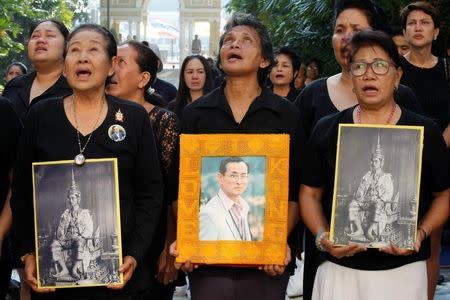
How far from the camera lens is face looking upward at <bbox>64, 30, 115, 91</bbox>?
420 centimetres

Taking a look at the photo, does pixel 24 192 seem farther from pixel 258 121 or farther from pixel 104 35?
pixel 258 121

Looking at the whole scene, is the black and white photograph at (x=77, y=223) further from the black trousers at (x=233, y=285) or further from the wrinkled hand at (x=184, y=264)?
the black trousers at (x=233, y=285)

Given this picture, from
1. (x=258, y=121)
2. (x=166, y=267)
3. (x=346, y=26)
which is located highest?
(x=346, y=26)

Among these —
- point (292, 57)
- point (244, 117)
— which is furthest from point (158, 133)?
point (292, 57)

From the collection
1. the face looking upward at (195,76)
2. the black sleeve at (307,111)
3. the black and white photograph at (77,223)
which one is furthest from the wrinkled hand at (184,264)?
the face looking upward at (195,76)

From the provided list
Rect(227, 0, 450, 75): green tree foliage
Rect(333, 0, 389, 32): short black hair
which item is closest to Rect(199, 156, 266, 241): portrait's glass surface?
Rect(333, 0, 389, 32): short black hair

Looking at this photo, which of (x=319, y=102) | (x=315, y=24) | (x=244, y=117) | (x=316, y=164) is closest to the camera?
(x=316, y=164)

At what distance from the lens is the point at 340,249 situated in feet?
13.2

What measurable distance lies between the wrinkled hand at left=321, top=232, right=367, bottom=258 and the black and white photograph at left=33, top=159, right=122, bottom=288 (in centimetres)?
93

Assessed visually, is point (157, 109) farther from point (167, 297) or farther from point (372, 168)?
point (372, 168)

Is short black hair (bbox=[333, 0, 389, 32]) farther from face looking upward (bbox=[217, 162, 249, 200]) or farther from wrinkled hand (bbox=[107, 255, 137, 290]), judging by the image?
wrinkled hand (bbox=[107, 255, 137, 290])

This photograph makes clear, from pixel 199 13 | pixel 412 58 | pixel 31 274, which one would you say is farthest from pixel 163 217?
pixel 199 13

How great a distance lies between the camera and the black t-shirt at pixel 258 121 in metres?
4.45

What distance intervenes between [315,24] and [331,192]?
27.3 feet
